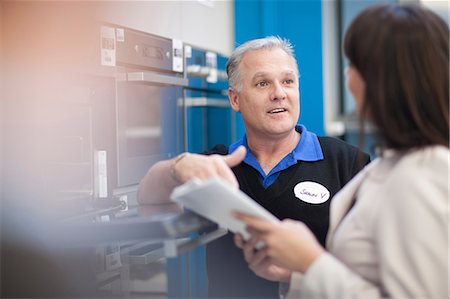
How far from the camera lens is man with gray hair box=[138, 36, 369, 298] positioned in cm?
207

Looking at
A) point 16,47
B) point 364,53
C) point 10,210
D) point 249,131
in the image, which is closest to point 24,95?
point 16,47

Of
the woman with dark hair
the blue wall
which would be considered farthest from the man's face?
the blue wall

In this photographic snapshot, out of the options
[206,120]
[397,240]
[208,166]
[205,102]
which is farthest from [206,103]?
[397,240]

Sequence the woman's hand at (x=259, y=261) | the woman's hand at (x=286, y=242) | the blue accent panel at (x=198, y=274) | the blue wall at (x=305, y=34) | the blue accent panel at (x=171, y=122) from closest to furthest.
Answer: the woman's hand at (x=286, y=242) → the woman's hand at (x=259, y=261) → the blue accent panel at (x=171, y=122) → the blue accent panel at (x=198, y=274) → the blue wall at (x=305, y=34)

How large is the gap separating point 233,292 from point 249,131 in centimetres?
62

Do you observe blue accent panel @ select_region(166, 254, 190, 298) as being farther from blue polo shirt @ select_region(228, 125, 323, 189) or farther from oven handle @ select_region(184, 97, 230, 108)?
oven handle @ select_region(184, 97, 230, 108)

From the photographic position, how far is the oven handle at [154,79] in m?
2.15

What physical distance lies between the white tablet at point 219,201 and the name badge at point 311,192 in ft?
2.54

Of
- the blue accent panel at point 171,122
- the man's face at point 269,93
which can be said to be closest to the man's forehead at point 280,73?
the man's face at point 269,93

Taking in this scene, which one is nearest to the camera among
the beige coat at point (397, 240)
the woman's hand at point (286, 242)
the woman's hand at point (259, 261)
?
the beige coat at point (397, 240)

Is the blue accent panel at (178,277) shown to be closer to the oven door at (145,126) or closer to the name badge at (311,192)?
the oven door at (145,126)

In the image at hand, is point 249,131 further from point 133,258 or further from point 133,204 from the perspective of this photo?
point 133,258

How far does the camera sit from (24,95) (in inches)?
68.1

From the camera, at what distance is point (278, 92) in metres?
2.18
